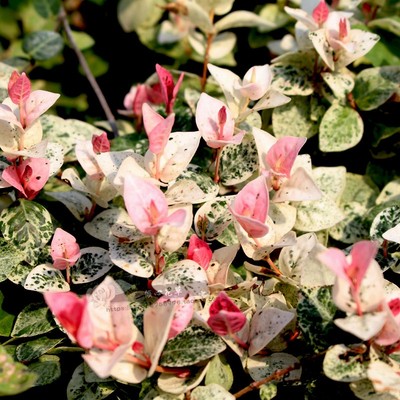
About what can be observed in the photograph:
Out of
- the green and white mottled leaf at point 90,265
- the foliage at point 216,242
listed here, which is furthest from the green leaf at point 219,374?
the green and white mottled leaf at point 90,265

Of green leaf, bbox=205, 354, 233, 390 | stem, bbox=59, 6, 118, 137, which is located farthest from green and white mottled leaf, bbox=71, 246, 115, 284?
stem, bbox=59, 6, 118, 137

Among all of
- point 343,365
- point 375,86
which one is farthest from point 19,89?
point 375,86

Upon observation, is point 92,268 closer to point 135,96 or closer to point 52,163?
point 52,163

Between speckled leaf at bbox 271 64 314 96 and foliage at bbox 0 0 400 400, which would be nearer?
foliage at bbox 0 0 400 400

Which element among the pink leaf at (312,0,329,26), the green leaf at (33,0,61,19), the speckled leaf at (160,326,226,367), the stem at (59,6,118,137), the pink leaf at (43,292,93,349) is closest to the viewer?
the pink leaf at (43,292,93,349)

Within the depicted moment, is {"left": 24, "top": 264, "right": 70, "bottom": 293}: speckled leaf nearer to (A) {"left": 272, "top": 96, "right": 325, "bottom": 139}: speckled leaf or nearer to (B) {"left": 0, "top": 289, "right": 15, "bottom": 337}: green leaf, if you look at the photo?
(B) {"left": 0, "top": 289, "right": 15, "bottom": 337}: green leaf

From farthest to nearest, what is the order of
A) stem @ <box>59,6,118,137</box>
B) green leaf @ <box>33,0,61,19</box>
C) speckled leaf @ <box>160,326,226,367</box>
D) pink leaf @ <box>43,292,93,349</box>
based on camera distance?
green leaf @ <box>33,0,61,19</box>
stem @ <box>59,6,118,137</box>
speckled leaf @ <box>160,326,226,367</box>
pink leaf @ <box>43,292,93,349</box>

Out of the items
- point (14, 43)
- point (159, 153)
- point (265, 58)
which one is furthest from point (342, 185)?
point (14, 43)

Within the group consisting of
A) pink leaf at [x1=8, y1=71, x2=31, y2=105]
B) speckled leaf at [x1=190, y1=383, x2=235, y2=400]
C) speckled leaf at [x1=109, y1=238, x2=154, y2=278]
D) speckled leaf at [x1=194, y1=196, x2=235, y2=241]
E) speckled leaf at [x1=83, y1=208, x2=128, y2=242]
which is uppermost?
pink leaf at [x1=8, y1=71, x2=31, y2=105]

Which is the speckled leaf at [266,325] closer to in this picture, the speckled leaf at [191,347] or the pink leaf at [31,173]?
the speckled leaf at [191,347]
